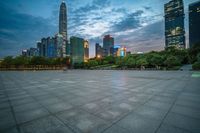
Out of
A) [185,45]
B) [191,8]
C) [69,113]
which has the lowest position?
[69,113]

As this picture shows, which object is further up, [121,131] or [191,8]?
[191,8]

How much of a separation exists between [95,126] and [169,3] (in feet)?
795

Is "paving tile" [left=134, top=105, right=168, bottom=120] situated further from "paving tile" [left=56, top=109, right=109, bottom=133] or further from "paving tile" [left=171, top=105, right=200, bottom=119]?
"paving tile" [left=56, top=109, right=109, bottom=133]

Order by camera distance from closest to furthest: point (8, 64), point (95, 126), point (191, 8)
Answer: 1. point (95, 126)
2. point (8, 64)
3. point (191, 8)

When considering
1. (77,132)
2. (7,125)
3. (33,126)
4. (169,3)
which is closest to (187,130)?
(77,132)

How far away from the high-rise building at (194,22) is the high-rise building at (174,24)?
1028cm

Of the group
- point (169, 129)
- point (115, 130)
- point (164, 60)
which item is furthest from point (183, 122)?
point (164, 60)

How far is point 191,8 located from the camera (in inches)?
6511

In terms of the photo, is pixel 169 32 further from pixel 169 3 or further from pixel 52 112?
pixel 52 112

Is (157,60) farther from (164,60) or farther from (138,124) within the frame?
(138,124)

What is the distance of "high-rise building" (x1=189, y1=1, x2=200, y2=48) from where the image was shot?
161000mm

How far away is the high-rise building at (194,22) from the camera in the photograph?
161 meters

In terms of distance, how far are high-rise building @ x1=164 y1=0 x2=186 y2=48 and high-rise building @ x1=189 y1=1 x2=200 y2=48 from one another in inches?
405

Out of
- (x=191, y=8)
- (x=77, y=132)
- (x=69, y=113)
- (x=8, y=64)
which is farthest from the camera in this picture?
(x=191, y=8)
